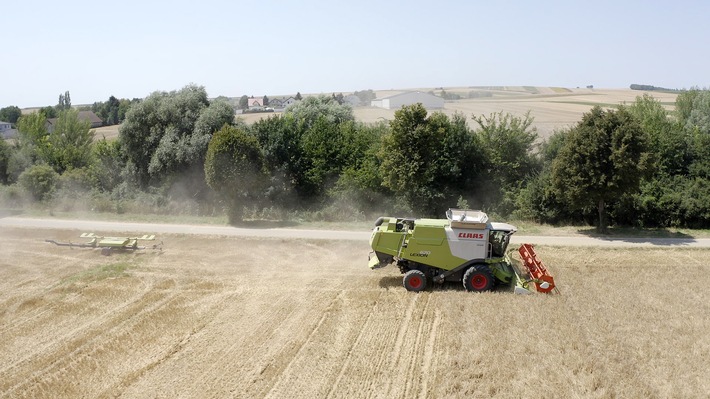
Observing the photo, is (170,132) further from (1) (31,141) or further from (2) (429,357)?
(2) (429,357)

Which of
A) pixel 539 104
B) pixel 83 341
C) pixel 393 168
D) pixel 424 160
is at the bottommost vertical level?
pixel 83 341

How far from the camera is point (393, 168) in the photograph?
28094 millimetres

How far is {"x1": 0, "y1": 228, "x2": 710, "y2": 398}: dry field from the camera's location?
11.6 metres

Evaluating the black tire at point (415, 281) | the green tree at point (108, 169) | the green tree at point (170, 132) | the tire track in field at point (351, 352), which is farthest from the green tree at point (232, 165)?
the tire track in field at point (351, 352)

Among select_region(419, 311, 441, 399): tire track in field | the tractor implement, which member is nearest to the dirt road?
the tractor implement

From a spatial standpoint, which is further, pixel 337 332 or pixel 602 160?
pixel 602 160

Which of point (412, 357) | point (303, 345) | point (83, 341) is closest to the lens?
point (412, 357)

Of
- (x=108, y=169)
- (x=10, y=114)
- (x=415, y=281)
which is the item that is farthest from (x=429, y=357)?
(x=10, y=114)

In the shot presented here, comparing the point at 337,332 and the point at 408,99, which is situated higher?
the point at 408,99

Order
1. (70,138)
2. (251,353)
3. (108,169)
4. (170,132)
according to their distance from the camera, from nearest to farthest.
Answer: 1. (251,353)
2. (170,132)
3. (108,169)
4. (70,138)

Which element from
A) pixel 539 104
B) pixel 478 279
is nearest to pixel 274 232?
pixel 478 279

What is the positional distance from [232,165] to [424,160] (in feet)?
31.1

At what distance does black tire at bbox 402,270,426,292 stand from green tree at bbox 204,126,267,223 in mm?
12579

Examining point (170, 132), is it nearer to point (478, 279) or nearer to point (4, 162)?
point (4, 162)
